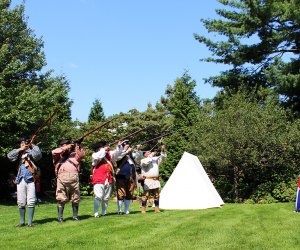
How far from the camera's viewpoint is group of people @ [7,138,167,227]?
9.46 m

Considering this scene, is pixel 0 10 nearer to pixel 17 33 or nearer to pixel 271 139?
pixel 17 33

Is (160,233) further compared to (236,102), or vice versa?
(236,102)

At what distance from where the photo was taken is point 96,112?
146 feet

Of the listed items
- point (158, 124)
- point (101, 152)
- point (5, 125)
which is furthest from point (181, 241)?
point (158, 124)

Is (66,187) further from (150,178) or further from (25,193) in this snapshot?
(150,178)

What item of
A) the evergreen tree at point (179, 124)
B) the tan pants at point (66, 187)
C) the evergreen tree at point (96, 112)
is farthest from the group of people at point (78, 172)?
the evergreen tree at point (96, 112)

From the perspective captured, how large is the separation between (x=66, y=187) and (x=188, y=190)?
18.2ft

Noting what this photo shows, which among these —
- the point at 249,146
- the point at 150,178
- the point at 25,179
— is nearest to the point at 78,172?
the point at 25,179

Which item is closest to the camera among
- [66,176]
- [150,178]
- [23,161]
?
[23,161]

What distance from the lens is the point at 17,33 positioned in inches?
858

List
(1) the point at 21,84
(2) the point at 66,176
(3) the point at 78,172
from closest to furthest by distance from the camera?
(2) the point at 66,176 < (3) the point at 78,172 < (1) the point at 21,84

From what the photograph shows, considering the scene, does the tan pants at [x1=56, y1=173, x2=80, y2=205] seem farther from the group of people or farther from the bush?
the bush

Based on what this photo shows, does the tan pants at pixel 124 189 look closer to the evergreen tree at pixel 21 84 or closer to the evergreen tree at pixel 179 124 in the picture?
the evergreen tree at pixel 21 84

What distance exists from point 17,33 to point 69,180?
13889 millimetres
